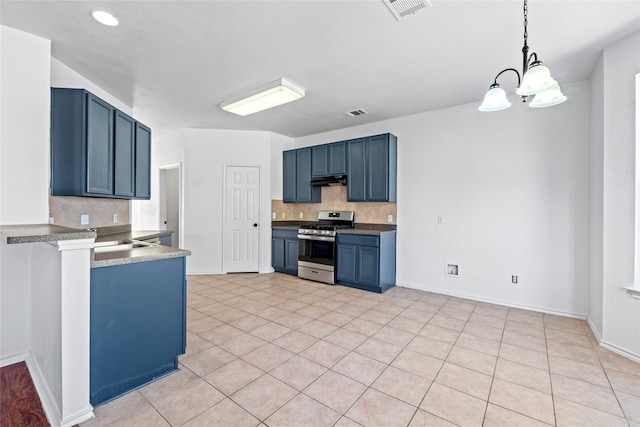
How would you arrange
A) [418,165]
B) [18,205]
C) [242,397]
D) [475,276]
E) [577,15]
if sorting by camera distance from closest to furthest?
1. [242,397]
2. [577,15]
3. [18,205]
4. [475,276]
5. [418,165]

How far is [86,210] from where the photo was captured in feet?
10.3

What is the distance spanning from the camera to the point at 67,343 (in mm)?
1549

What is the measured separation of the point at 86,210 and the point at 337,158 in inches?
141

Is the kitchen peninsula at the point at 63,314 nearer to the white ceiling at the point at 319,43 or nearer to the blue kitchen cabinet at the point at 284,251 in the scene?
the white ceiling at the point at 319,43

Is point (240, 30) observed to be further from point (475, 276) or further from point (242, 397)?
point (475, 276)

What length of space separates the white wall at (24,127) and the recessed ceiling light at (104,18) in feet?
2.29

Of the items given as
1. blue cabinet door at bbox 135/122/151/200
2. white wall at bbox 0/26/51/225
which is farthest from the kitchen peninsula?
blue cabinet door at bbox 135/122/151/200

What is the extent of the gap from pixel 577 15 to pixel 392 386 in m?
3.08

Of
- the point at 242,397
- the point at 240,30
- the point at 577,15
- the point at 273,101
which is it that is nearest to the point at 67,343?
the point at 242,397

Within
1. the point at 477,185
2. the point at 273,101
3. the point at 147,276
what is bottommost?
the point at 147,276

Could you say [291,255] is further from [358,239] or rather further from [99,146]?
[99,146]

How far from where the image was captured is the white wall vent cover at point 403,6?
193 cm

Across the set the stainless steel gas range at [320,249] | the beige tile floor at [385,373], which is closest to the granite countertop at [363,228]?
the stainless steel gas range at [320,249]

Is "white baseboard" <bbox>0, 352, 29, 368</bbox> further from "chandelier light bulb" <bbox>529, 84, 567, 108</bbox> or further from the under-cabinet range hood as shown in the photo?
"chandelier light bulb" <bbox>529, 84, 567, 108</bbox>
